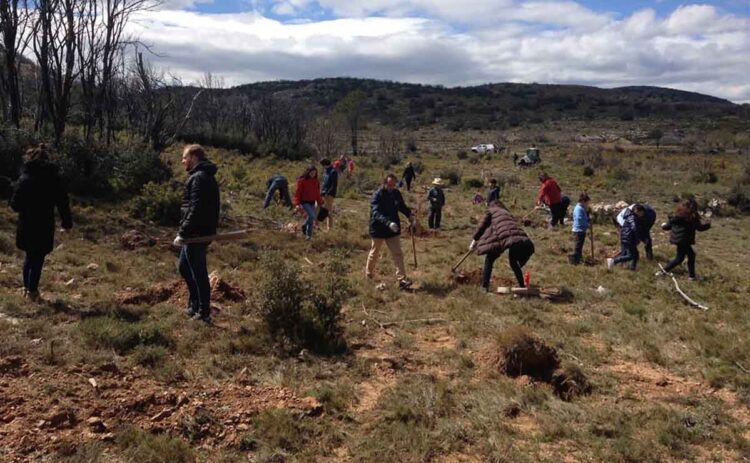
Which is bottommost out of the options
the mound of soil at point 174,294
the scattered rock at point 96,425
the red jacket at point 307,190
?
the scattered rock at point 96,425

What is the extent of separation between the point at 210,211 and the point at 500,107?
92212mm

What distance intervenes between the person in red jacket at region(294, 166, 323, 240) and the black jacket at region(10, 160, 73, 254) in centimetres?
559

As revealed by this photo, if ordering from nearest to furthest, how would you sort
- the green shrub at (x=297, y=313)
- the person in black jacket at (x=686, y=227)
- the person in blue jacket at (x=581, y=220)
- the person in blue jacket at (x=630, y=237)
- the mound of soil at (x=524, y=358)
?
the mound of soil at (x=524, y=358) → the green shrub at (x=297, y=313) → the person in black jacket at (x=686, y=227) → the person in blue jacket at (x=630, y=237) → the person in blue jacket at (x=581, y=220)

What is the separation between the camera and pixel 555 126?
77.9 metres

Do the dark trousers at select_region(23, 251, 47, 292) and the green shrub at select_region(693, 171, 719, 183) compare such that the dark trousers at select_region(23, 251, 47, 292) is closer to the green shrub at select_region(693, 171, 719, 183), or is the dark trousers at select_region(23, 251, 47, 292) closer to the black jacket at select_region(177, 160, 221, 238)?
the black jacket at select_region(177, 160, 221, 238)

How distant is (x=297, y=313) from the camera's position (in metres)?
6.55

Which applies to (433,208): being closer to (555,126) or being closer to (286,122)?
(286,122)

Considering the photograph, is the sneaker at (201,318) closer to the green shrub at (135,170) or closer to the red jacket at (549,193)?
the green shrub at (135,170)

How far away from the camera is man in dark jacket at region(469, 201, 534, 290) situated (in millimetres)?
8734

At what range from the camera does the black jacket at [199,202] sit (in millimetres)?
6503

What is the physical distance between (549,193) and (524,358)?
10.8m

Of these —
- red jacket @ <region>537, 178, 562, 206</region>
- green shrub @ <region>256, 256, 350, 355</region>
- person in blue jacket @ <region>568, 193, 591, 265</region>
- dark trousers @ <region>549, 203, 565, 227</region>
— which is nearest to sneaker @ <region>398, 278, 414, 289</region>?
green shrub @ <region>256, 256, 350, 355</region>

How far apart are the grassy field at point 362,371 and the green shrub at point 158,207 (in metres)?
1.94

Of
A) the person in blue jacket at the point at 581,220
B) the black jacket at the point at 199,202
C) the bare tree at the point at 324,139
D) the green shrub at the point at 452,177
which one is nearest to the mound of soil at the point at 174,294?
the black jacket at the point at 199,202
